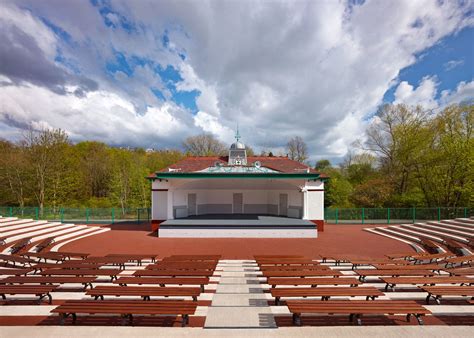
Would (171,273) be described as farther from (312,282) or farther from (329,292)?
(329,292)

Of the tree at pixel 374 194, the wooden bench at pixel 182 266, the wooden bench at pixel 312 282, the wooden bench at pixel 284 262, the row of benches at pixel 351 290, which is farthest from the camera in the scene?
the tree at pixel 374 194

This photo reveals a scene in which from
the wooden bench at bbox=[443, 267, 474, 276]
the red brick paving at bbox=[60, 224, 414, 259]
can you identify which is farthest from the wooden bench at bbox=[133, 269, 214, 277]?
the wooden bench at bbox=[443, 267, 474, 276]

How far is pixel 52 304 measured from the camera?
207 inches

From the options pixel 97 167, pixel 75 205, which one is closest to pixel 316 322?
pixel 75 205

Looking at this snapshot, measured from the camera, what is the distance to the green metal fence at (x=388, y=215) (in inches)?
771

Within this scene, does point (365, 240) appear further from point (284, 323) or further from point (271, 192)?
point (284, 323)

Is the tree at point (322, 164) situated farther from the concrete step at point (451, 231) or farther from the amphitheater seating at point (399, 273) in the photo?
the amphitheater seating at point (399, 273)

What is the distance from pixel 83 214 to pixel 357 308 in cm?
2340

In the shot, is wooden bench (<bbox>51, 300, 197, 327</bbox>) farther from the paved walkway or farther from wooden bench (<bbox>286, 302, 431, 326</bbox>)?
wooden bench (<bbox>286, 302, 431, 326</bbox>)

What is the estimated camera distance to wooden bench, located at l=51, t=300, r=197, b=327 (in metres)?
4.07

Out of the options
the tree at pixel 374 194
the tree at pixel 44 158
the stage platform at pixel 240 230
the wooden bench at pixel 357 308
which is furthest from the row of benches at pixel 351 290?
the tree at pixel 44 158

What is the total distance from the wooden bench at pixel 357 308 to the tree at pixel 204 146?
34.3 metres

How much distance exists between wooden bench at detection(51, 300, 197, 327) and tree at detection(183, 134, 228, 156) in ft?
112

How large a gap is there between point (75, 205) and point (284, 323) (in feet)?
102
